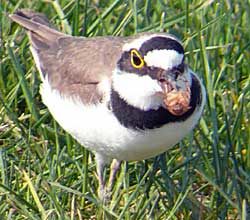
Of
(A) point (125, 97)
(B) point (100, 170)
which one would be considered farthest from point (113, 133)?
(B) point (100, 170)

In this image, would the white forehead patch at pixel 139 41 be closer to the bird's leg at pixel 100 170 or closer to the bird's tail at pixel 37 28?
the bird's leg at pixel 100 170

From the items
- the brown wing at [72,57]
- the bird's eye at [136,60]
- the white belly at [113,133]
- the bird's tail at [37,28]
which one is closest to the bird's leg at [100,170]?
the white belly at [113,133]

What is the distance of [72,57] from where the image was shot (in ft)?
16.2

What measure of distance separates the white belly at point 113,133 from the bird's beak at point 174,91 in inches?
4.7

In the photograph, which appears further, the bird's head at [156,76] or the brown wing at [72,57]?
the brown wing at [72,57]

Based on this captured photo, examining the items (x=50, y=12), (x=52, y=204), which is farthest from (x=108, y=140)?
(x=50, y=12)

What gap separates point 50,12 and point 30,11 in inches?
19.2

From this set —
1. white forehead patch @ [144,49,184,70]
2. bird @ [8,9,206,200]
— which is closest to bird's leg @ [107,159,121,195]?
bird @ [8,9,206,200]

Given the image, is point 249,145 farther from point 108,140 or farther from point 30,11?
point 30,11

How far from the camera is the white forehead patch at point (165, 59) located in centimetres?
408

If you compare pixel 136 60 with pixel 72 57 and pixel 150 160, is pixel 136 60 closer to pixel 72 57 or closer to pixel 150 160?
pixel 72 57

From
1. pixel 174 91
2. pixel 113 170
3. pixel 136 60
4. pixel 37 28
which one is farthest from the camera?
pixel 37 28

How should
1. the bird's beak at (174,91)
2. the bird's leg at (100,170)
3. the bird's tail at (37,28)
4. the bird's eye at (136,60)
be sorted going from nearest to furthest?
1. the bird's beak at (174,91)
2. the bird's eye at (136,60)
3. the bird's leg at (100,170)
4. the bird's tail at (37,28)

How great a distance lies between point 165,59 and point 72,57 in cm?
97
